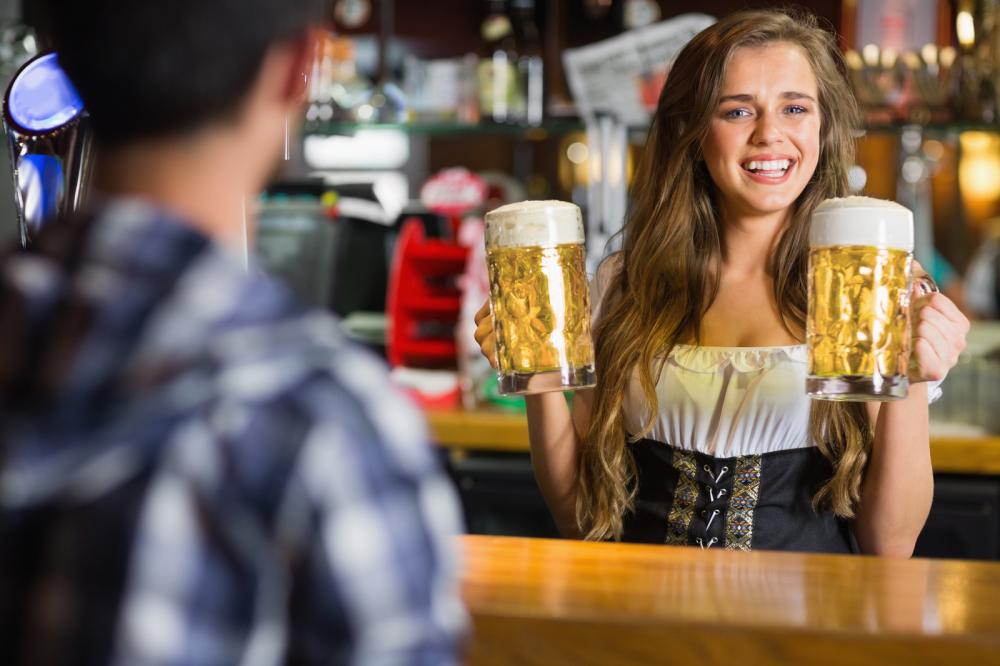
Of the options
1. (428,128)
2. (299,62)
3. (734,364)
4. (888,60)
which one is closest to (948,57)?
(888,60)

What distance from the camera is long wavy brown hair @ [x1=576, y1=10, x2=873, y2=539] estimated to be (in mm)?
1716

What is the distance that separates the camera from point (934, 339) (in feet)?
4.39

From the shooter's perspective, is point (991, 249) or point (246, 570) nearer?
point (246, 570)

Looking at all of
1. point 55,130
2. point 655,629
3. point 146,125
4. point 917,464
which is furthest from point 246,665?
point 917,464

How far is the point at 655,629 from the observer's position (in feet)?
3.26

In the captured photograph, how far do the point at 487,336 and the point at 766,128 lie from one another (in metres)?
0.49

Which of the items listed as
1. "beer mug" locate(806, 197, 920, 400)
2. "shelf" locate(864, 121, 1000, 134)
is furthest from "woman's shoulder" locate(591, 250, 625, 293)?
"shelf" locate(864, 121, 1000, 134)

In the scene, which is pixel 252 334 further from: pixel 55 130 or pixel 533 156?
pixel 533 156

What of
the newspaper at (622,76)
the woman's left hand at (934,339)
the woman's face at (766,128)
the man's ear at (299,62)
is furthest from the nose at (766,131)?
the newspaper at (622,76)

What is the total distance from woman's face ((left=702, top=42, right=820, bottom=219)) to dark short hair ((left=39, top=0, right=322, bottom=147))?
3.83 ft

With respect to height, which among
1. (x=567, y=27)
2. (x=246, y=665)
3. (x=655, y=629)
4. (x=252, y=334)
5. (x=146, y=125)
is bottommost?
(x=655, y=629)

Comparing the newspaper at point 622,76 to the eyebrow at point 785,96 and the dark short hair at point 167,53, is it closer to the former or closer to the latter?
the eyebrow at point 785,96

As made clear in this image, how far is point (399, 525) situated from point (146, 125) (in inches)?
9.6

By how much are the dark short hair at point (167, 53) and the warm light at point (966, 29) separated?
2860 millimetres
